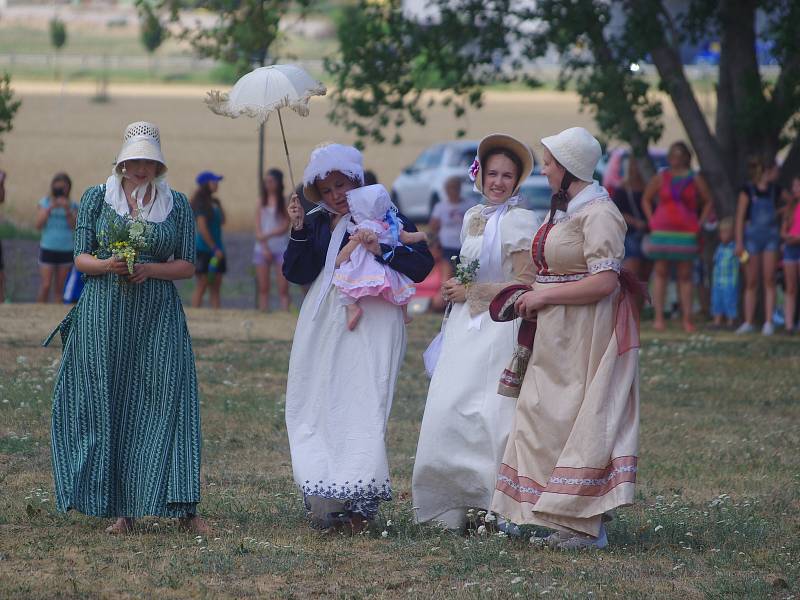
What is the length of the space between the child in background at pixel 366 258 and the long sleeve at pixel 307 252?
4.6 inches

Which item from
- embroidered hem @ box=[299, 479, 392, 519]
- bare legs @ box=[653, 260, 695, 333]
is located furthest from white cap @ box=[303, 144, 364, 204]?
bare legs @ box=[653, 260, 695, 333]

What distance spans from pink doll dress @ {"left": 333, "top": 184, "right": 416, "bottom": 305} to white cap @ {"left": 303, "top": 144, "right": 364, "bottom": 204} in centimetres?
10

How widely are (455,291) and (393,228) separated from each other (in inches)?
16.7

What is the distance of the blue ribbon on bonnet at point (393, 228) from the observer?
22.4 feet

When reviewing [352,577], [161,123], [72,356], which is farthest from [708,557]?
[161,123]

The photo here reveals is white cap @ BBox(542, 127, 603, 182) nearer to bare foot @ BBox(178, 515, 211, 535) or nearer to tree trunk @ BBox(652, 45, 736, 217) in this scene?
bare foot @ BBox(178, 515, 211, 535)

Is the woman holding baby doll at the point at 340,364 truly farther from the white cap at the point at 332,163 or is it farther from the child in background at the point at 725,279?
the child in background at the point at 725,279

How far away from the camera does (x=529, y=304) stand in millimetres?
6453

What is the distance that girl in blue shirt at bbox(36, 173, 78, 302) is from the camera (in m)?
16.5

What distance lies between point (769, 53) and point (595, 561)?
1063cm

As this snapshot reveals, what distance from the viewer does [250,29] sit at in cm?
1655

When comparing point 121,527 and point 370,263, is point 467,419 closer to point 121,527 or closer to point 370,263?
point 370,263

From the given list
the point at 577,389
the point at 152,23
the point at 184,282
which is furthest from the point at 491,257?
the point at 184,282

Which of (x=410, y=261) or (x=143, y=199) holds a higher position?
(x=143, y=199)
